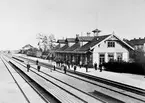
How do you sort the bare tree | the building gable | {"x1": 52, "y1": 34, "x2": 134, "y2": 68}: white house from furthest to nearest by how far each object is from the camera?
the bare tree
{"x1": 52, "y1": 34, "x2": 134, "y2": 68}: white house
the building gable

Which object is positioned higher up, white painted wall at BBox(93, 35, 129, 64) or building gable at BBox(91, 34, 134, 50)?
building gable at BBox(91, 34, 134, 50)

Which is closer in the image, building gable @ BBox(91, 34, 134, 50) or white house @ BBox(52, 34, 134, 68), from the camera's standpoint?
building gable @ BBox(91, 34, 134, 50)

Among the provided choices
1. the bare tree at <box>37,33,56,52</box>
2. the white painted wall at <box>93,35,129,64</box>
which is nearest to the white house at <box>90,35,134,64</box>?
the white painted wall at <box>93,35,129,64</box>

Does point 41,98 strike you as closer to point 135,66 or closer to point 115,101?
point 115,101

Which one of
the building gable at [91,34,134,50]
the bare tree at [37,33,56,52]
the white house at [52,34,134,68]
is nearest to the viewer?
the building gable at [91,34,134,50]

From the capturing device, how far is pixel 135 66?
28.1 meters

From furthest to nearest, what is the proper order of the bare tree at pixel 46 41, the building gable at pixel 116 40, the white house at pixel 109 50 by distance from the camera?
the bare tree at pixel 46 41 → the white house at pixel 109 50 → the building gable at pixel 116 40

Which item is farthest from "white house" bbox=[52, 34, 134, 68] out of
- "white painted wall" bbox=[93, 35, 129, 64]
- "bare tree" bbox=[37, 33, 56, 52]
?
"bare tree" bbox=[37, 33, 56, 52]

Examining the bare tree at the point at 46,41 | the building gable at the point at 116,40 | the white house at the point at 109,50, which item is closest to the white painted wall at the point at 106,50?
the white house at the point at 109,50

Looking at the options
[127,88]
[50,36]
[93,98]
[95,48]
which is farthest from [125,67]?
[50,36]

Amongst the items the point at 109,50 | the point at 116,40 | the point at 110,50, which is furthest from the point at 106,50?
the point at 116,40

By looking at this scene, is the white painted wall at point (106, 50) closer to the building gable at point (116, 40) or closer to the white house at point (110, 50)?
the white house at point (110, 50)

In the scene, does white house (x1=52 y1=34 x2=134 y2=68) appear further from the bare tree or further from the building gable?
the bare tree

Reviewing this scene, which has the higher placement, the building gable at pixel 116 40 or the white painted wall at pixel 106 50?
the building gable at pixel 116 40
